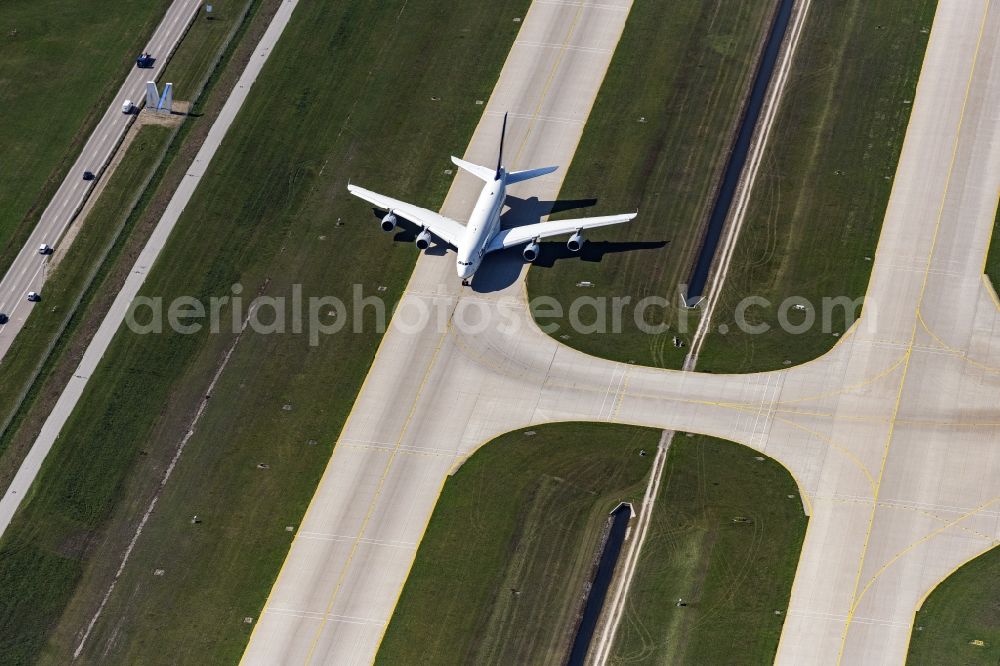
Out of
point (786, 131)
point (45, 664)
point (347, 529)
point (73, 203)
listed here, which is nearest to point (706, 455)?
point (347, 529)

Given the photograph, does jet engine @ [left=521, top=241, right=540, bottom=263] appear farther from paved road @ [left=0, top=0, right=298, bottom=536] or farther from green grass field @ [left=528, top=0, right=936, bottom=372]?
paved road @ [left=0, top=0, right=298, bottom=536]

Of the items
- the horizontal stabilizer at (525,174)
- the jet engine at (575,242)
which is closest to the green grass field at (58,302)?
the horizontal stabilizer at (525,174)

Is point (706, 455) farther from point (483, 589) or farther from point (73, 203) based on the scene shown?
point (73, 203)

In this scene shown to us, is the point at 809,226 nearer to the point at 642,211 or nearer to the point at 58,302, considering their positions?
the point at 642,211

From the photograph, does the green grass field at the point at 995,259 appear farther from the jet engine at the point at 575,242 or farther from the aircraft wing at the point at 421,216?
the aircraft wing at the point at 421,216

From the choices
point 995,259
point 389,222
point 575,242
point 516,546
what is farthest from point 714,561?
point 389,222
